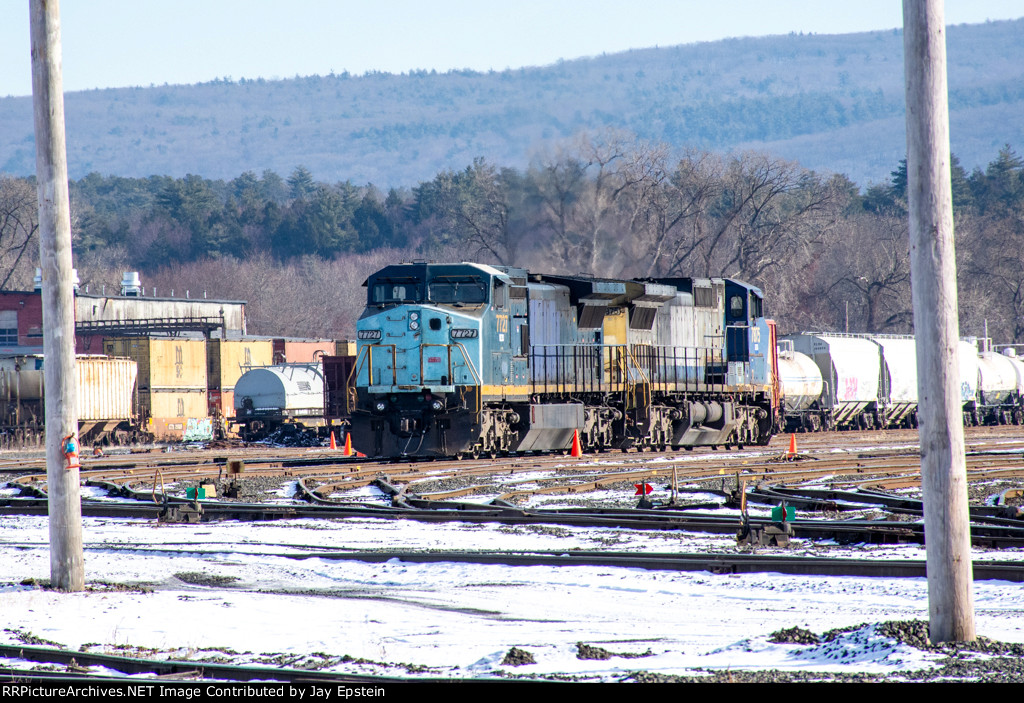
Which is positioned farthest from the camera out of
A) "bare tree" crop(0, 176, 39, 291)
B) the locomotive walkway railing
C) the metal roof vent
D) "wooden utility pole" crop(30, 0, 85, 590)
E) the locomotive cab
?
"bare tree" crop(0, 176, 39, 291)

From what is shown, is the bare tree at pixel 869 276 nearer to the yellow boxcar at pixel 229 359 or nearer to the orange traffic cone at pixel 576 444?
the yellow boxcar at pixel 229 359

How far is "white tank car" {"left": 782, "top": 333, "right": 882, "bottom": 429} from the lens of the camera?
4197cm

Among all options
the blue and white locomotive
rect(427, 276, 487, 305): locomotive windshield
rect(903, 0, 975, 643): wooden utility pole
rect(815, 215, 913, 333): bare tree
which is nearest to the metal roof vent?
the blue and white locomotive

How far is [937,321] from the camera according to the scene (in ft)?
22.8

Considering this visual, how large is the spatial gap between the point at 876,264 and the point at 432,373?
6693cm

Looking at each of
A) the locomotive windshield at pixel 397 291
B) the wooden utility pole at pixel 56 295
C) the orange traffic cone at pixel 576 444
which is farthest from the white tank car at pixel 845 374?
the wooden utility pole at pixel 56 295

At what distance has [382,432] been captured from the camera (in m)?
24.2

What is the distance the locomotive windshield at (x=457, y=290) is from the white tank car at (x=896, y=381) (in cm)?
2581

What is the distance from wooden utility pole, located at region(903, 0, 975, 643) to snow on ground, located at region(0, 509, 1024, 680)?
49 centimetres

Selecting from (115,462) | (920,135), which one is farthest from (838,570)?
(115,462)

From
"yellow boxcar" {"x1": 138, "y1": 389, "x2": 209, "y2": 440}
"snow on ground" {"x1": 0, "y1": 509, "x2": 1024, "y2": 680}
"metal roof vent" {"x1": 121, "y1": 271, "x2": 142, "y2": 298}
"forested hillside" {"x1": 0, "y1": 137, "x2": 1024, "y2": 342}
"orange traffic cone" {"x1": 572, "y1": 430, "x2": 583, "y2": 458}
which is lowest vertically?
"snow on ground" {"x1": 0, "y1": 509, "x2": 1024, "y2": 680}

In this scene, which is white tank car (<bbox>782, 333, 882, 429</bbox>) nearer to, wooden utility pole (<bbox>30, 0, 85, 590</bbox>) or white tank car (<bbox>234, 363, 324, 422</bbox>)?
white tank car (<bbox>234, 363, 324, 422</bbox>)

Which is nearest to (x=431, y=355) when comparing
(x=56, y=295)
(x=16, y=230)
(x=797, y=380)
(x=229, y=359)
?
(x=56, y=295)

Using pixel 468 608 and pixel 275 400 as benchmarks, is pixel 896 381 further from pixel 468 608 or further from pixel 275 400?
pixel 468 608
